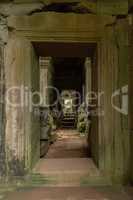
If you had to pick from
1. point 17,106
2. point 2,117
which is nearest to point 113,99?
point 17,106

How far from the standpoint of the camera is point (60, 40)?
290 centimetres

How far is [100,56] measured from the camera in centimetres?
291

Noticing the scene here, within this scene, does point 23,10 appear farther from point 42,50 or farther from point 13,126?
point 13,126

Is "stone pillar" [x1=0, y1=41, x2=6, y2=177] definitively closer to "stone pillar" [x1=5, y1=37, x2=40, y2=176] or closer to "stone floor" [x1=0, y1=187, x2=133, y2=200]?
"stone pillar" [x1=5, y1=37, x2=40, y2=176]

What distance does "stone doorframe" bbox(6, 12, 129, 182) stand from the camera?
285 centimetres

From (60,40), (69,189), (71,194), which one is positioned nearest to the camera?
(71,194)

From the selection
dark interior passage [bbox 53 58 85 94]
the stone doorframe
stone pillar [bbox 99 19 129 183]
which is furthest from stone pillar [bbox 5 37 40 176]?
dark interior passage [bbox 53 58 85 94]

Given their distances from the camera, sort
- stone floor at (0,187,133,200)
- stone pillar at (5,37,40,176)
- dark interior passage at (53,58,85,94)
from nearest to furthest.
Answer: stone floor at (0,187,133,200) → stone pillar at (5,37,40,176) → dark interior passage at (53,58,85,94)

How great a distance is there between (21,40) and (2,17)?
0.32 metres

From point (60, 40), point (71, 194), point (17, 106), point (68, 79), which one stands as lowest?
point (71, 194)

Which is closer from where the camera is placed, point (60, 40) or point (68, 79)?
point (60, 40)

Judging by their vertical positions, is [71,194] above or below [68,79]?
below

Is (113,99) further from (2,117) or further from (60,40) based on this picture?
(2,117)

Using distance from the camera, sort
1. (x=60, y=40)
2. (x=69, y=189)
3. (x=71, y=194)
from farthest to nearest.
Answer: (x=60, y=40) → (x=69, y=189) → (x=71, y=194)
